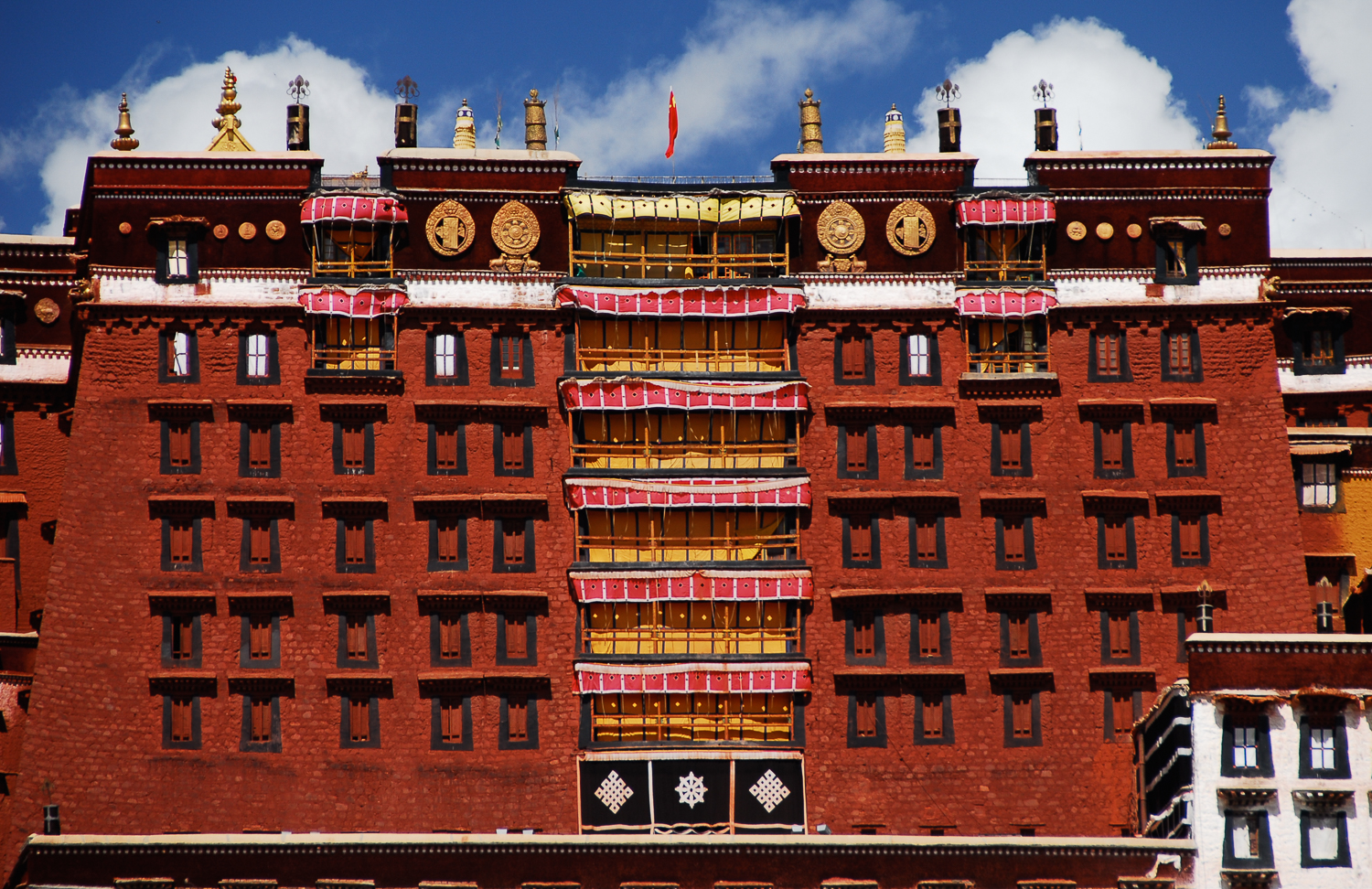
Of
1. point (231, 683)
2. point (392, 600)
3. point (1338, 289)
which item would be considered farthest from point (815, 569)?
point (1338, 289)

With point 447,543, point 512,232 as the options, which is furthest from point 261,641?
point 512,232

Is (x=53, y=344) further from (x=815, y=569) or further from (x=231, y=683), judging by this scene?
(x=815, y=569)

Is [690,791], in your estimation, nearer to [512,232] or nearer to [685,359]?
[685,359]

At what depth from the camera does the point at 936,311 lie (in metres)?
81.2

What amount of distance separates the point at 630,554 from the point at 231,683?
52.3 ft

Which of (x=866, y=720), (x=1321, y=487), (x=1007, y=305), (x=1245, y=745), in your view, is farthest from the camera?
(x=1321, y=487)

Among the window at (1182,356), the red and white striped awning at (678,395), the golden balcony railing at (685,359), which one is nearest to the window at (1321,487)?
the window at (1182,356)

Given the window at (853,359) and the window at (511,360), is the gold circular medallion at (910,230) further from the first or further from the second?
the window at (511,360)

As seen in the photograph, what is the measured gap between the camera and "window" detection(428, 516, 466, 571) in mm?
78938

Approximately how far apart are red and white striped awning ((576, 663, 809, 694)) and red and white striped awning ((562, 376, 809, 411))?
1010 cm

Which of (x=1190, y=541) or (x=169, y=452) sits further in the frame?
(x=1190, y=541)

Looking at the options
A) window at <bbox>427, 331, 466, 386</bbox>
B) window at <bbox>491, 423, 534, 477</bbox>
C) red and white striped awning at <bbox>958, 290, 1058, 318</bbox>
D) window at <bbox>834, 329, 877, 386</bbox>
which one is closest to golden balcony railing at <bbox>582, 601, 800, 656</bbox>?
window at <bbox>491, 423, 534, 477</bbox>

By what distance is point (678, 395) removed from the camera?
80062mm

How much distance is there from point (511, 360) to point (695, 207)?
9.67 metres
